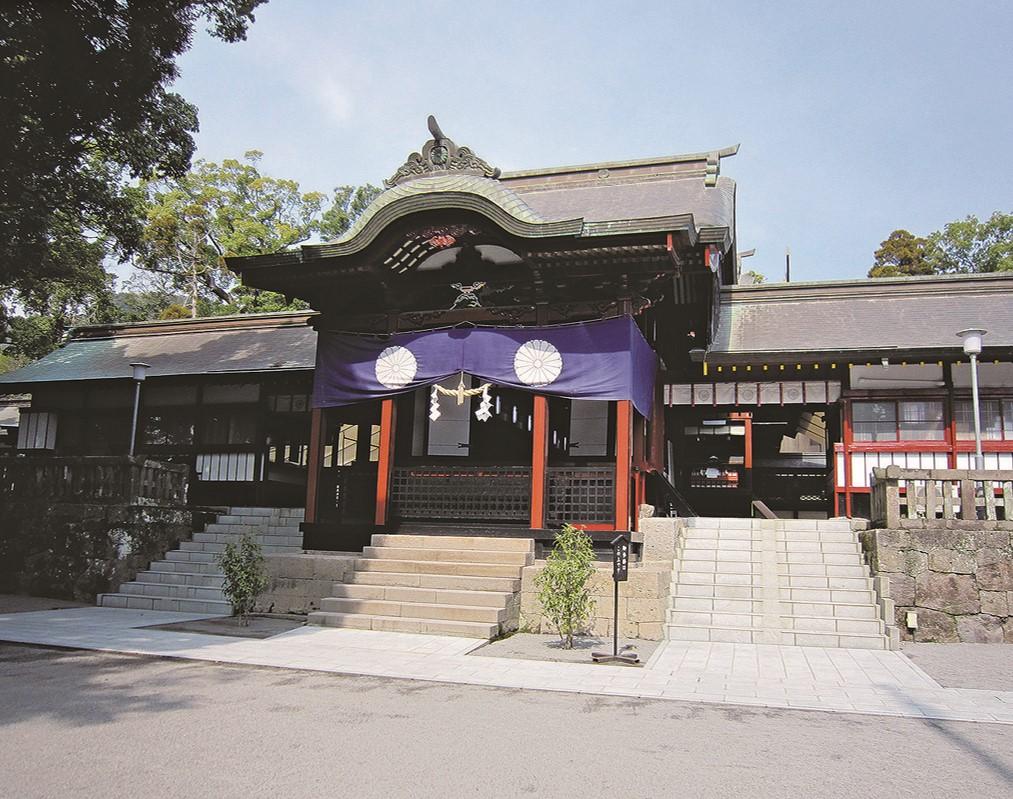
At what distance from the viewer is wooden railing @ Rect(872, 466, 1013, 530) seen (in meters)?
11.8

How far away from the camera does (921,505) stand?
12117 mm

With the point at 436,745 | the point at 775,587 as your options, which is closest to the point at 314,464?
the point at 775,587

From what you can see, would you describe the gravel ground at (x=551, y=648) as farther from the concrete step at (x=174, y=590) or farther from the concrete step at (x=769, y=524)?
the concrete step at (x=174, y=590)

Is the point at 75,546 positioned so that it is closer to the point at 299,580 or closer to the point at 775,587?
the point at 299,580

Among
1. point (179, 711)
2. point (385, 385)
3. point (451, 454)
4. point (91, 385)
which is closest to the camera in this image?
point (179, 711)

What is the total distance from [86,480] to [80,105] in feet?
22.9

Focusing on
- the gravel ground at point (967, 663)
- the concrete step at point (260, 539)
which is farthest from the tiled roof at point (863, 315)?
the concrete step at point (260, 539)

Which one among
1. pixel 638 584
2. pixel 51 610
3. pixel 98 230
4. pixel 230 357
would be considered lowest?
pixel 51 610

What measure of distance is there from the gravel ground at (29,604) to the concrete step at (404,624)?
474 cm

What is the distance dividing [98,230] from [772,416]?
17.0 meters

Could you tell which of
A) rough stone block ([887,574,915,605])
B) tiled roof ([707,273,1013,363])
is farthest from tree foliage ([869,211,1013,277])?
rough stone block ([887,574,915,605])

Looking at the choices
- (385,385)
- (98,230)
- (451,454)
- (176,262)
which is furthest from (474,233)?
(176,262)

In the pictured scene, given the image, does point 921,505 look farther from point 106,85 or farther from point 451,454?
point 106,85

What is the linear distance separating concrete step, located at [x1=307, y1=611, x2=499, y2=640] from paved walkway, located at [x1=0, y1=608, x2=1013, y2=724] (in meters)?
0.20
